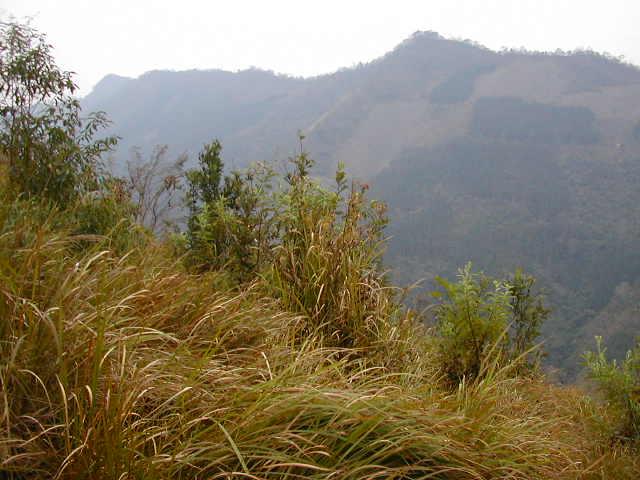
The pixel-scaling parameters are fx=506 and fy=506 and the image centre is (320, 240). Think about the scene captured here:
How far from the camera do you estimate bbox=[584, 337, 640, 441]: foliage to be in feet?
12.8

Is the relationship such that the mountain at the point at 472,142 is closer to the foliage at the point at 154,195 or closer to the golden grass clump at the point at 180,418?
the foliage at the point at 154,195

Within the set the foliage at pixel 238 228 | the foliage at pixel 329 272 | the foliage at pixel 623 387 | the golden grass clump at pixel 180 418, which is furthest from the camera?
the foliage at pixel 238 228

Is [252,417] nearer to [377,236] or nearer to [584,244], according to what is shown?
[377,236]

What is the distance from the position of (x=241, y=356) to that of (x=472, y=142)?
133835 mm

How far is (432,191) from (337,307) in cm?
11076

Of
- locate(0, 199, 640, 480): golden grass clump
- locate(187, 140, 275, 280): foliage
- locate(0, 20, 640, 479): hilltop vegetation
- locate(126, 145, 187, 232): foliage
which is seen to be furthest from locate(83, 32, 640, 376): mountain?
locate(0, 199, 640, 480): golden grass clump

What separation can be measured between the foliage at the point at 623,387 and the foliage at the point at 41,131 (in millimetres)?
4633

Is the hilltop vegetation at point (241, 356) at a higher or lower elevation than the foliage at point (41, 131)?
lower

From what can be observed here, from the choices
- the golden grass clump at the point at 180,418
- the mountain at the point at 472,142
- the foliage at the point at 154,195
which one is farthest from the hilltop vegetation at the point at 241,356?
the mountain at the point at 472,142

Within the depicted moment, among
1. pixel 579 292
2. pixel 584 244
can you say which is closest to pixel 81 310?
pixel 579 292

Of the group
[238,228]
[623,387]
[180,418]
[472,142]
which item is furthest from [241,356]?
[472,142]

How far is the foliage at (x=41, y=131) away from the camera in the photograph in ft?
13.5

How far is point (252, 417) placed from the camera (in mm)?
1603

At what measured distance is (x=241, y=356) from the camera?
230cm
